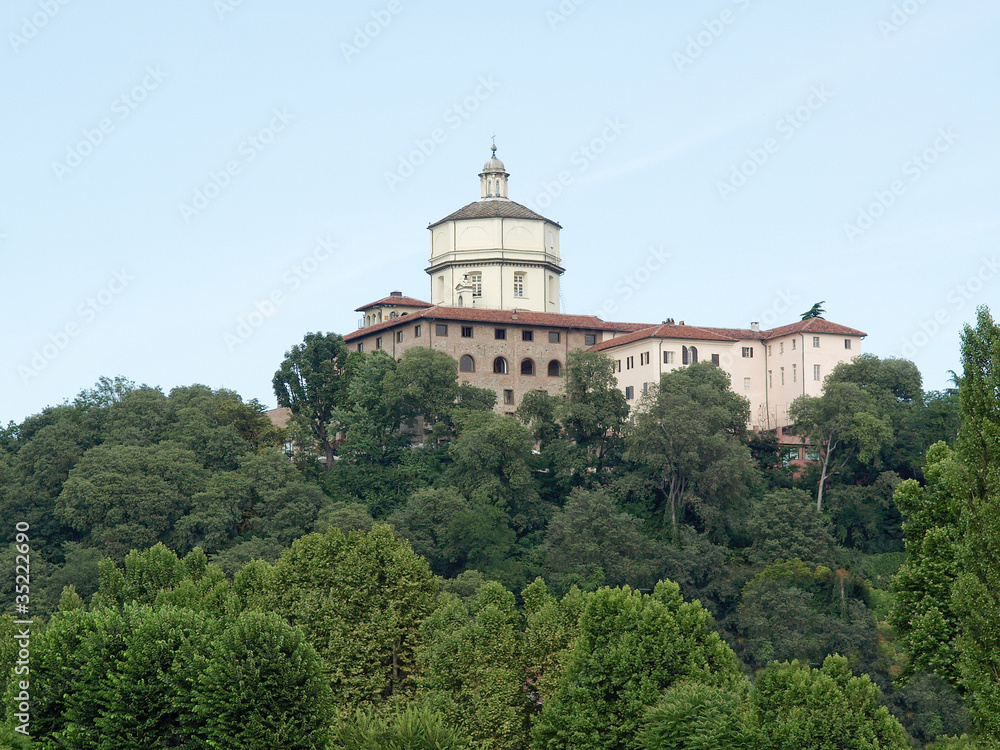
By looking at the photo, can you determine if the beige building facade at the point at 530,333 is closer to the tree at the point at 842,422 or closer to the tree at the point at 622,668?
the tree at the point at 842,422

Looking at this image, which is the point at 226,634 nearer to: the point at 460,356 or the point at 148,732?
the point at 148,732

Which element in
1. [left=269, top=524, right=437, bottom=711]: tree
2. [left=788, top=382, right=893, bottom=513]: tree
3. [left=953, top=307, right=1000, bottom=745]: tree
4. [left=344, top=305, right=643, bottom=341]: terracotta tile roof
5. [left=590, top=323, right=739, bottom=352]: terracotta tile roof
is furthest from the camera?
[left=344, top=305, right=643, bottom=341]: terracotta tile roof

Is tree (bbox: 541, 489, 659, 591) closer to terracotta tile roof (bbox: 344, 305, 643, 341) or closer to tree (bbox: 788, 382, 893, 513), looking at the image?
tree (bbox: 788, 382, 893, 513)

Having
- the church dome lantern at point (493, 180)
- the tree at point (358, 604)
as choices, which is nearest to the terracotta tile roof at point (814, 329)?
the church dome lantern at point (493, 180)

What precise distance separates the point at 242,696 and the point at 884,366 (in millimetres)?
56328

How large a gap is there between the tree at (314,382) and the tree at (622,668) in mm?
44747

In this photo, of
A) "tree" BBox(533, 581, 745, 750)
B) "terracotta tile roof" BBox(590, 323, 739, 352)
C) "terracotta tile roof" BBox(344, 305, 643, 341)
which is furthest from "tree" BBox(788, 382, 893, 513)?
"tree" BBox(533, 581, 745, 750)

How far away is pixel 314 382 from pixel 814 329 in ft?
93.4

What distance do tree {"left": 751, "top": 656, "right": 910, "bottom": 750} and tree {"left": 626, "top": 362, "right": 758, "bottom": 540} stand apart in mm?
37685

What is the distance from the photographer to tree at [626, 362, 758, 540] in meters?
80.2

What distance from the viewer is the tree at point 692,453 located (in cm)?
8019

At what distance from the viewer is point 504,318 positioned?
9181 cm

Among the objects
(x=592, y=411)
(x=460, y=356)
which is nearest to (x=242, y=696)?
(x=592, y=411)

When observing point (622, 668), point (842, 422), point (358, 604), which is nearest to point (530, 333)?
point (842, 422)
